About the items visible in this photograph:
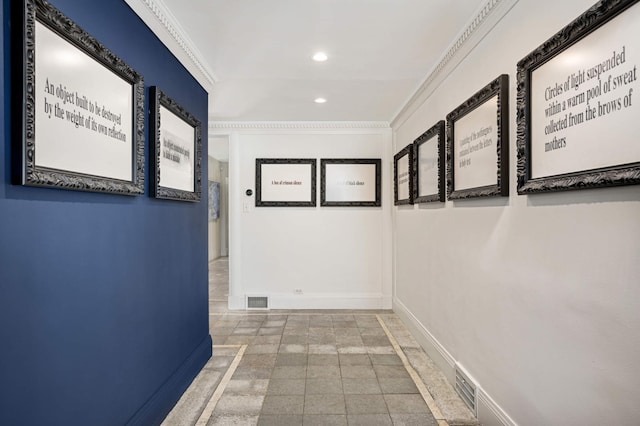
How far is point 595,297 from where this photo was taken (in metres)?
1.22

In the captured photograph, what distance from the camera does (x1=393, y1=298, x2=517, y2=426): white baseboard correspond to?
6.14 feet

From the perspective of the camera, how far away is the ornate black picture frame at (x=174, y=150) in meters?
2.00

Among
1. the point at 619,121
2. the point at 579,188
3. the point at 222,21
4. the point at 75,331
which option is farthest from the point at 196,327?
the point at 619,121

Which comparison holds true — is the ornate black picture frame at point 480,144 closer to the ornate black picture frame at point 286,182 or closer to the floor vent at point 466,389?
the floor vent at point 466,389

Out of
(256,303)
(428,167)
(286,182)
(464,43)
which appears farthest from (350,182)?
(464,43)

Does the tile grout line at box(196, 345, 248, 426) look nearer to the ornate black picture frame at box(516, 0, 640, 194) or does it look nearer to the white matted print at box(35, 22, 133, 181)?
the white matted print at box(35, 22, 133, 181)

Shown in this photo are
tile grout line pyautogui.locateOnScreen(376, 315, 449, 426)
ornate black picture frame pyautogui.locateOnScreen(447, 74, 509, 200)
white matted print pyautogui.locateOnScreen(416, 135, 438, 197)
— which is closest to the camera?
ornate black picture frame pyautogui.locateOnScreen(447, 74, 509, 200)

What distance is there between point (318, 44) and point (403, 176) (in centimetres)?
187

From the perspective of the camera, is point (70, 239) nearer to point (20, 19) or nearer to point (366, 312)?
point (20, 19)

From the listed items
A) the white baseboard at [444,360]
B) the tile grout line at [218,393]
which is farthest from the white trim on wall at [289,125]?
the tile grout line at [218,393]

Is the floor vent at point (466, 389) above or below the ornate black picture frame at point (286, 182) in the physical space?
below

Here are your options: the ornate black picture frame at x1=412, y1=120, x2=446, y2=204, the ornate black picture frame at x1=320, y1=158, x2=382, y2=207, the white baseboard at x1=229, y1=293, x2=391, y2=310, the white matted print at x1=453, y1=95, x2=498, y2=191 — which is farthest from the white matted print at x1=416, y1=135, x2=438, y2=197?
the white baseboard at x1=229, y1=293, x2=391, y2=310

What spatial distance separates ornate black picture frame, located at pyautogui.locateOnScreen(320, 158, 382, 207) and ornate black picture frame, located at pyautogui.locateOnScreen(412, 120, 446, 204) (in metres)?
1.14

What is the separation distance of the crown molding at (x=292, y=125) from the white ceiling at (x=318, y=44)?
30.3 inches
